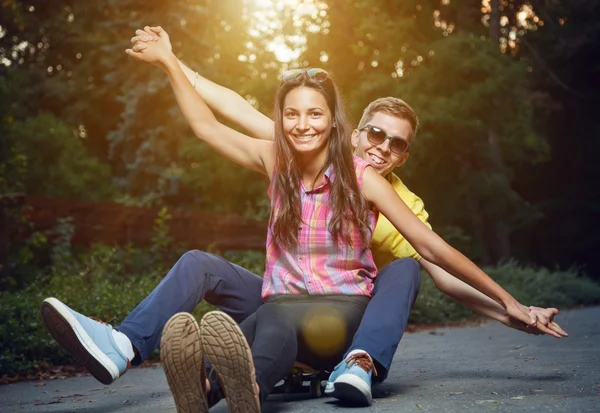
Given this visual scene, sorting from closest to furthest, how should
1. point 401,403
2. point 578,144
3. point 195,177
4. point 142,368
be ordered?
point 401,403 → point 142,368 → point 195,177 → point 578,144

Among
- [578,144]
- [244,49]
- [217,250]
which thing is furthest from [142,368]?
[578,144]

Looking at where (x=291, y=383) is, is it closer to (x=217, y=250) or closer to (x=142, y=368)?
(x=142, y=368)

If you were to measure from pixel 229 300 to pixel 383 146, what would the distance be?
1322 millimetres

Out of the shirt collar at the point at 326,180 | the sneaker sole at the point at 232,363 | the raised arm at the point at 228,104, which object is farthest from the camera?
the raised arm at the point at 228,104

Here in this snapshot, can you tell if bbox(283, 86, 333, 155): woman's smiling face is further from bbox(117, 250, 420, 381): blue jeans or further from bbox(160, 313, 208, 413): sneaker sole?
bbox(160, 313, 208, 413): sneaker sole

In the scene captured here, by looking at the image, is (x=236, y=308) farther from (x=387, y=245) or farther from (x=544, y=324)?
(x=544, y=324)

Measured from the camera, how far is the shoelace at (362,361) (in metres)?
3.35

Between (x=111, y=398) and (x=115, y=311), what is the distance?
2.64 metres

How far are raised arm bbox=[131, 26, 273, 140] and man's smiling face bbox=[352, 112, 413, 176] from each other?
621mm

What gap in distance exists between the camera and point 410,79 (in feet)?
46.7

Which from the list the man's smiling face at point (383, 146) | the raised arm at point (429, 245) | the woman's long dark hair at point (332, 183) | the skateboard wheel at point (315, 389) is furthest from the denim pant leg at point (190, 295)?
the man's smiling face at point (383, 146)

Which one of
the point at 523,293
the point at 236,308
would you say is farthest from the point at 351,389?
the point at 523,293

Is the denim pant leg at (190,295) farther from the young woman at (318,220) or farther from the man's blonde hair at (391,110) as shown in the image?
the man's blonde hair at (391,110)

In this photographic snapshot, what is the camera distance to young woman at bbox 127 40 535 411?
355 centimetres
